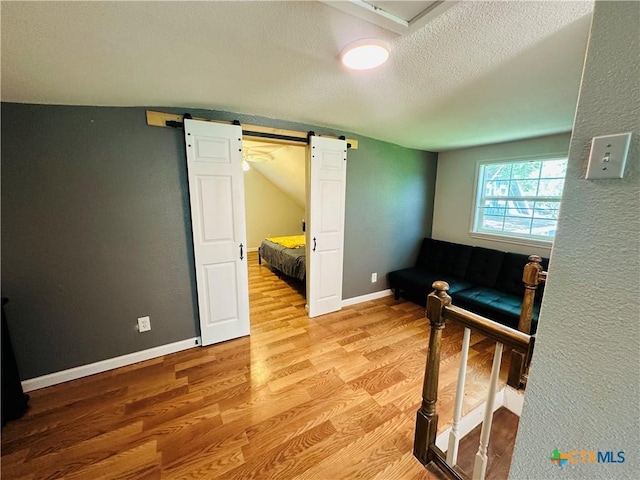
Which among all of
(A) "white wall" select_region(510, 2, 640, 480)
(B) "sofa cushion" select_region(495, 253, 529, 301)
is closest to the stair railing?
(A) "white wall" select_region(510, 2, 640, 480)

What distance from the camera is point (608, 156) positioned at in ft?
1.99

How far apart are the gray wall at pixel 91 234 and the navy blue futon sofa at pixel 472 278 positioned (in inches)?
104

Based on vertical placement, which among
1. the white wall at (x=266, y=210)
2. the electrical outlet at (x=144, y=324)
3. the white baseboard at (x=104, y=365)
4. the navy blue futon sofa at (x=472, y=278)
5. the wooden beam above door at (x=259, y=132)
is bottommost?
the white baseboard at (x=104, y=365)

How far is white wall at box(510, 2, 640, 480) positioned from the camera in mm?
594

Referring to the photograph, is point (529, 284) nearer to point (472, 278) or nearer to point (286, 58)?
point (472, 278)

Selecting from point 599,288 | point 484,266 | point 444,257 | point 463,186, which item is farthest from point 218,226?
point 463,186

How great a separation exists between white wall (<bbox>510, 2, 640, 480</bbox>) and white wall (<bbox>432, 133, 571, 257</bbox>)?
283 centimetres

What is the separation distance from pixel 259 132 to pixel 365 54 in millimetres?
1396

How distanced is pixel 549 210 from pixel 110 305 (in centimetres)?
453

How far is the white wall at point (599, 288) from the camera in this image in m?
0.59

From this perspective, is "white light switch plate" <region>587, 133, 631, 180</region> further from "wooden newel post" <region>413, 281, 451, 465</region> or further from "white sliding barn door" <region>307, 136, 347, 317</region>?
"white sliding barn door" <region>307, 136, 347, 317</region>

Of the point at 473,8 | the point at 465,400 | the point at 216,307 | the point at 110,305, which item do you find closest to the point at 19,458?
the point at 110,305

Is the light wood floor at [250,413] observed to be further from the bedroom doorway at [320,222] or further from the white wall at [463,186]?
the white wall at [463,186]

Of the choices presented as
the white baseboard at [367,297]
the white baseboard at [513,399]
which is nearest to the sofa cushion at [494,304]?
the white baseboard at [513,399]
